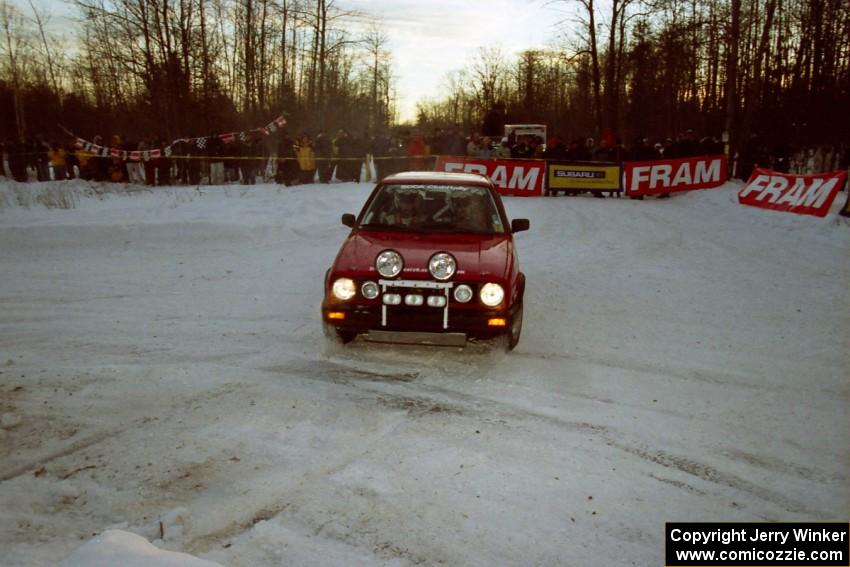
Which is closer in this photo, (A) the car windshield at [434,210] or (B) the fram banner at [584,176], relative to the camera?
(A) the car windshield at [434,210]

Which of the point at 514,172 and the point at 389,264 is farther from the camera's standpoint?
the point at 514,172

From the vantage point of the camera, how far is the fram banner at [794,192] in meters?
14.4

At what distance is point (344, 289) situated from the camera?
5.71 m

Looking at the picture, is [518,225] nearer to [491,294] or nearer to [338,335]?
[491,294]

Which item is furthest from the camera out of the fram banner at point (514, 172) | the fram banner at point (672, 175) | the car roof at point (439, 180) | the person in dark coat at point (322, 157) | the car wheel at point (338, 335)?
the person in dark coat at point (322, 157)

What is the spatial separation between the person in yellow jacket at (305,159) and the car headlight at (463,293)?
16990 millimetres

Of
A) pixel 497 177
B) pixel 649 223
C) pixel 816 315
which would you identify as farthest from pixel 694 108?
pixel 816 315

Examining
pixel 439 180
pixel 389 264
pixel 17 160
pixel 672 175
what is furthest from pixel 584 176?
pixel 17 160

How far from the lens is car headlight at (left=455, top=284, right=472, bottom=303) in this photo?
556cm

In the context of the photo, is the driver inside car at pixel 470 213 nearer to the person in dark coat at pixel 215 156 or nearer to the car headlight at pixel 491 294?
the car headlight at pixel 491 294

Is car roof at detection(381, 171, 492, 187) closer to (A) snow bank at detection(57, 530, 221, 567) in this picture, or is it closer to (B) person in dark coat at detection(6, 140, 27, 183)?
(A) snow bank at detection(57, 530, 221, 567)

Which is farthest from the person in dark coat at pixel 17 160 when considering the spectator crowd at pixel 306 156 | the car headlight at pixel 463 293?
the car headlight at pixel 463 293

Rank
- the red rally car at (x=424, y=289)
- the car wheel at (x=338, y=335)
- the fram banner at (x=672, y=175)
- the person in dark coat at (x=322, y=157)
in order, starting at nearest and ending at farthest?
the red rally car at (x=424, y=289)
the car wheel at (x=338, y=335)
the fram banner at (x=672, y=175)
the person in dark coat at (x=322, y=157)

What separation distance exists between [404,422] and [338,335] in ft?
5.59
